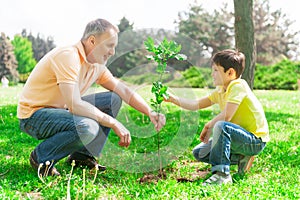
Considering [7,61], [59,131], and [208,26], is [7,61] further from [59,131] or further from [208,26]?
[59,131]

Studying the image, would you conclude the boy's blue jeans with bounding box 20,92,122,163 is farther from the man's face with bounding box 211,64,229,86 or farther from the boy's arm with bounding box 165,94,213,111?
the man's face with bounding box 211,64,229,86

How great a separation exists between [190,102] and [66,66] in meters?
1.03

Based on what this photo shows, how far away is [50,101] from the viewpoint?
313 cm

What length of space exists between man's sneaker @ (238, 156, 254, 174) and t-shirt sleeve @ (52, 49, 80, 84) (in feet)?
4.66

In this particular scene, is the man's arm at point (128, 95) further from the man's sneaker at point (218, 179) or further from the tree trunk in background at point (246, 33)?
the tree trunk in background at point (246, 33)

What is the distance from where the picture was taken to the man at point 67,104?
2891mm

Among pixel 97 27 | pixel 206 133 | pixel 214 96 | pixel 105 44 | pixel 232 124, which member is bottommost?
pixel 206 133

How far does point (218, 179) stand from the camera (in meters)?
2.97

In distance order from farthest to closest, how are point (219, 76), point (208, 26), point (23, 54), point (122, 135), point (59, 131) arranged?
1. point (23, 54)
2. point (208, 26)
3. point (219, 76)
4. point (59, 131)
5. point (122, 135)

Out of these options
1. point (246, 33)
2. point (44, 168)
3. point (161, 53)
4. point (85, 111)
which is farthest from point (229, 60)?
point (246, 33)

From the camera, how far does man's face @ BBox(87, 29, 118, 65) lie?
2.99 m

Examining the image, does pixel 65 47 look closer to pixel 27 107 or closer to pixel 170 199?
pixel 27 107

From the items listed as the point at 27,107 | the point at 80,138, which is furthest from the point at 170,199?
the point at 27,107

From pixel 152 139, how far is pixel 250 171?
1452 millimetres
